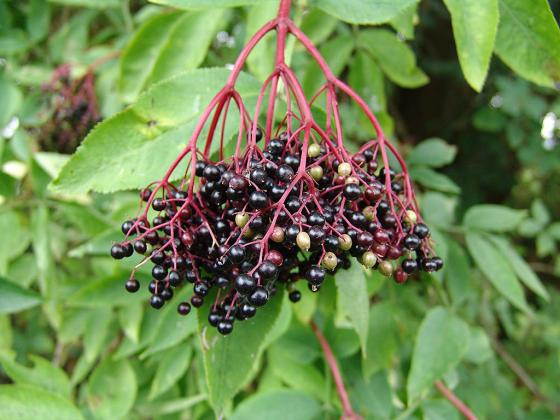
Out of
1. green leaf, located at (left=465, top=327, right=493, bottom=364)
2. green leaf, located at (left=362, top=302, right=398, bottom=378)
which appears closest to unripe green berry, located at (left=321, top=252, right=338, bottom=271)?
green leaf, located at (left=362, top=302, right=398, bottom=378)

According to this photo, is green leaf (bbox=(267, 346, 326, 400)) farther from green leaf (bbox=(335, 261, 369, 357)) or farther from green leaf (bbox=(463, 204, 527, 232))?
green leaf (bbox=(463, 204, 527, 232))

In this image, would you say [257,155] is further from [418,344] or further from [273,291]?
→ [418,344]

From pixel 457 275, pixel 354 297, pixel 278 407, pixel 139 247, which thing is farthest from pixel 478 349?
pixel 139 247

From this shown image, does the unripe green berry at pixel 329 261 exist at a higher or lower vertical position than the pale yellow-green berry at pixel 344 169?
lower

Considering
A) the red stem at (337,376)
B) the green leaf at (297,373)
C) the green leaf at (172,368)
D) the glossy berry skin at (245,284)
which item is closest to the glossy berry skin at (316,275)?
the glossy berry skin at (245,284)

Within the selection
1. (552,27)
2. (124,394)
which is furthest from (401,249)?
(124,394)

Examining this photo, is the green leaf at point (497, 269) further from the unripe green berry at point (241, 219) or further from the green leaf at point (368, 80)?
the unripe green berry at point (241, 219)
